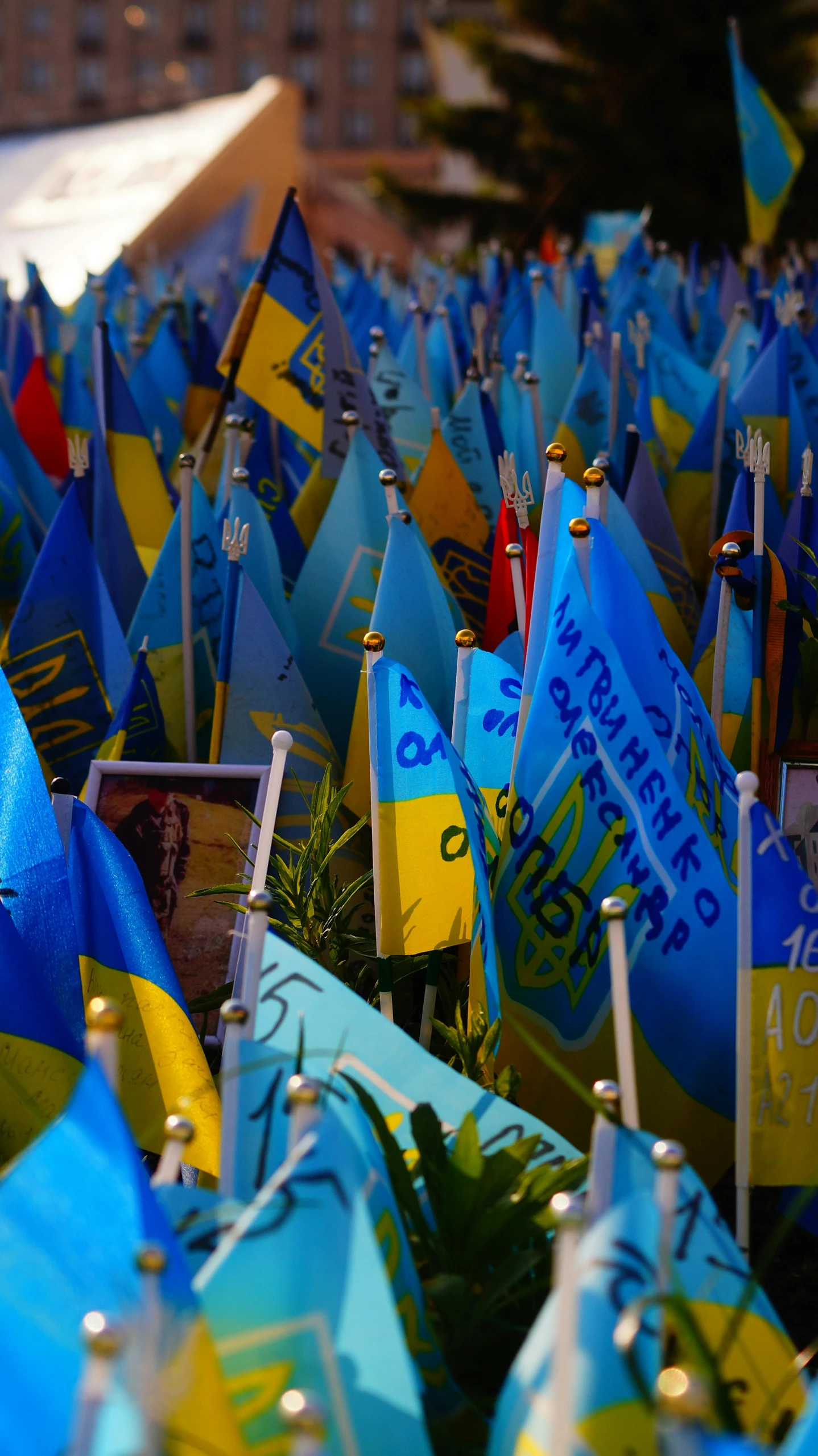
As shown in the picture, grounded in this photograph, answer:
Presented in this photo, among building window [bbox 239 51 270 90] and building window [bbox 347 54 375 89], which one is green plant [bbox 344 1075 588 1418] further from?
building window [bbox 239 51 270 90]

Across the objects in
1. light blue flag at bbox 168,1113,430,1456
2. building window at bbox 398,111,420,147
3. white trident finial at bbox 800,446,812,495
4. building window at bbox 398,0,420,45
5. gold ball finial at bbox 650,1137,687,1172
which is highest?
building window at bbox 398,0,420,45

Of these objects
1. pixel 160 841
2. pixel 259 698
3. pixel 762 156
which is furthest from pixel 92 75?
pixel 160 841

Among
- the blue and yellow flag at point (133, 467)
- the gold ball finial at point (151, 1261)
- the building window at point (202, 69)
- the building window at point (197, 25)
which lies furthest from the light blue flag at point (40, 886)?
the building window at point (197, 25)

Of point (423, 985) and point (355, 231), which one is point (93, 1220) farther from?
point (355, 231)

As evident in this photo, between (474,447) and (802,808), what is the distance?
1.05m

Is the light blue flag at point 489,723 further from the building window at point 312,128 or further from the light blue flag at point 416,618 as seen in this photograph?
the building window at point 312,128

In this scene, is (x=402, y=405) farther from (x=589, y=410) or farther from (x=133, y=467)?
(x=133, y=467)

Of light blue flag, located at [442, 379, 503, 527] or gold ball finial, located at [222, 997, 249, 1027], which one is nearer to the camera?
gold ball finial, located at [222, 997, 249, 1027]

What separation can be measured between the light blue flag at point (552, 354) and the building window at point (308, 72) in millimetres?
38689

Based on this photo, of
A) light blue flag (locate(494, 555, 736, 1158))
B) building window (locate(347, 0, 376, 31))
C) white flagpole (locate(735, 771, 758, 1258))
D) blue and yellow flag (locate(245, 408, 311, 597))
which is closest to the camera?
white flagpole (locate(735, 771, 758, 1258))

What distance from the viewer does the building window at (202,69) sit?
38.4m

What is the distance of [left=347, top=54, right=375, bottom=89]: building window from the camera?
3822cm

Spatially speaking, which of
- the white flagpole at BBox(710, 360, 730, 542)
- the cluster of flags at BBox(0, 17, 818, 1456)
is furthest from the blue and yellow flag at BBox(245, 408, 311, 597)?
the white flagpole at BBox(710, 360, 730, 542)

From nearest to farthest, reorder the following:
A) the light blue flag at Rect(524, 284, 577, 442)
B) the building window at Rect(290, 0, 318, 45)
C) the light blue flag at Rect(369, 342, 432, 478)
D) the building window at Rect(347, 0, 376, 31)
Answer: the light blue flag at Rect(369, 342, 432, 478) < the light blue flag at Rect(524, 284, 577, 442) < the building window at Rect(347, 0, 376, 31) < the building window at Rect(290, 0, 318, 45)
